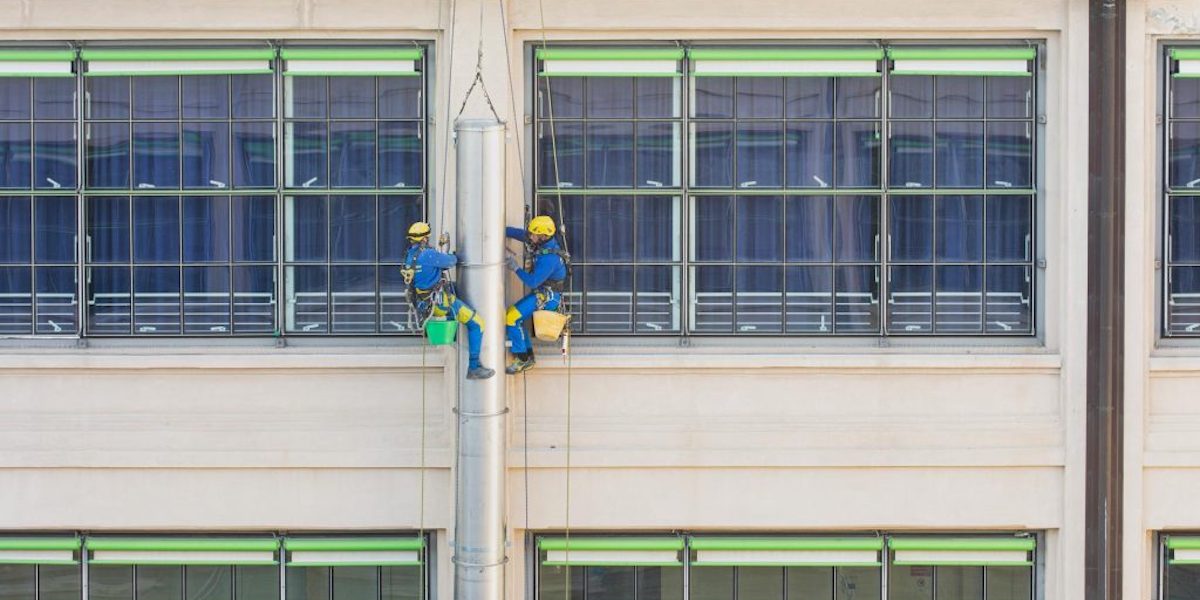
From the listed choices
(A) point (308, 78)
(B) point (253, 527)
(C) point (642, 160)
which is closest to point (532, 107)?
(C) point (642, 160)

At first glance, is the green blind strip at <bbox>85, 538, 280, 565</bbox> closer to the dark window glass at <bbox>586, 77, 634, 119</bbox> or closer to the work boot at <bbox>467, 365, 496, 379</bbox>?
the work boot at <bbox>467, 365, 496, 379</bbox>

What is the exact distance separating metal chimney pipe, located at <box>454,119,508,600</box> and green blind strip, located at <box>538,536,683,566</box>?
0.83 metres

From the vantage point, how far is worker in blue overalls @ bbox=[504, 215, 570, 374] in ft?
48.6

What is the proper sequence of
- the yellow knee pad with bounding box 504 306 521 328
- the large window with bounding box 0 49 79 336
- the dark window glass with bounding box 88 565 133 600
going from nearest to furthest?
the yellow knee pad with bounding box 504 306 521 328 → the large window with bounding box 0 49 79 336 → the dark window glass with bounding box 88 565 133 600

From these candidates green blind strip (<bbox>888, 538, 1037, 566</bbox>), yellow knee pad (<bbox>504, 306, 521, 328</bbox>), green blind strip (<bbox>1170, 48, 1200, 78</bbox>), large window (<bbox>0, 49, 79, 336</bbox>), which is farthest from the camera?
large window (<bbox>0, 49, 79, 336</bbox>)

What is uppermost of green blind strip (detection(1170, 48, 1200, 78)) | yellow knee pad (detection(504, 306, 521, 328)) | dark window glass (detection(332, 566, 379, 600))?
green blind strip (detection(1170, 48, 1200, 78))

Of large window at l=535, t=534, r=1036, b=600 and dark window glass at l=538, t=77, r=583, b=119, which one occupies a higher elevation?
dark window glass at l=538, t=77, r=583, b=119

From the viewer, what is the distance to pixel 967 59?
15391 millimetres

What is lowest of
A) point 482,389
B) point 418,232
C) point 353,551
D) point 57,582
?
point 57,582

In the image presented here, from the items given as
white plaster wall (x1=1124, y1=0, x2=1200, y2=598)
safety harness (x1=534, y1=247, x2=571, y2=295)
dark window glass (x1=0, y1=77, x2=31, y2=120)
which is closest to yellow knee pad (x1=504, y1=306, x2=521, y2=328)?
safety harness (x1=534, y1=247, x2=571, y2=295)

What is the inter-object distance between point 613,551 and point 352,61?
5024 mm

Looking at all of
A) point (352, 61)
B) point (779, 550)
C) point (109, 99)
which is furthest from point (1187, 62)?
point (109, 99)

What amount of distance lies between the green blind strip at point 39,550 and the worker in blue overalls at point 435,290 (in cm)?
404

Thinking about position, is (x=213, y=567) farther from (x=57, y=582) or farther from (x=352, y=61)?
(x=352, y=61)
